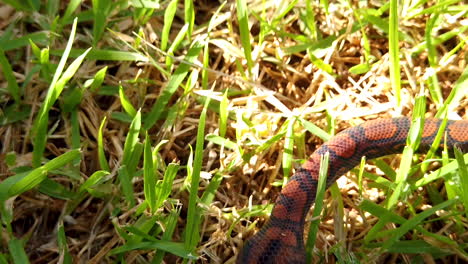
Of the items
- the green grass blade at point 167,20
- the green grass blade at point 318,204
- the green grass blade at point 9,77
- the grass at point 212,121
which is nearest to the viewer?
the green grass blade at point 318,204

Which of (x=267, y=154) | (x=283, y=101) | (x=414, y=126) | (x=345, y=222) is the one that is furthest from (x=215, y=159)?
(x=414, y=126)

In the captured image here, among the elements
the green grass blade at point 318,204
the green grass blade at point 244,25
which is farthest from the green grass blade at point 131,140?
the green grass blade at point 318,204

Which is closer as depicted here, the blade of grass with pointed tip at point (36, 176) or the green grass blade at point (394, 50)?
the blade of grass with pointed tip at point (36, 176)

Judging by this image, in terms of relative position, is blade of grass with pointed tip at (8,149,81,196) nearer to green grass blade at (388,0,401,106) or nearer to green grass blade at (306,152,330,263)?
green grass blade at (306,152,330,263)

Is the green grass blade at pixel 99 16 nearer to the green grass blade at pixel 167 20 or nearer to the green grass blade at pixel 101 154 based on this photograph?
the green grass blade at pixel 167 20

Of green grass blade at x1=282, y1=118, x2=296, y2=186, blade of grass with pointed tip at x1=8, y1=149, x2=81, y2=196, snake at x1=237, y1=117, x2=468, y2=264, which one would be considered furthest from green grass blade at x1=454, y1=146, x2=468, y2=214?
blade of grass with pointed tip at x1=8, y1=149, x2=81, y2=196

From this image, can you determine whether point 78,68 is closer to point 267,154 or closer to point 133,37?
point 133,37
